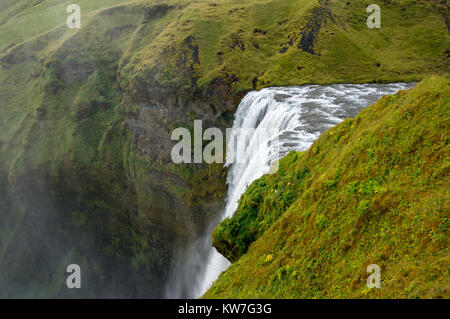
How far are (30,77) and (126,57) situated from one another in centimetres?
2916

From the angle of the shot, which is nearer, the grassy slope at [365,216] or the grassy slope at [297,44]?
the grassy slope at [365,216]

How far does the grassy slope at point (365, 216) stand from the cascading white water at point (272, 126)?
20.3 feet

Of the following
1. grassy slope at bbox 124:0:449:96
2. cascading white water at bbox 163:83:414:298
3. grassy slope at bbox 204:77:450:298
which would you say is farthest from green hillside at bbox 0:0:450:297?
grassy slope at bbox 204:77:450:298

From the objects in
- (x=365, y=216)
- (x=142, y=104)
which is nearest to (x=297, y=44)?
(x=142, y=104)

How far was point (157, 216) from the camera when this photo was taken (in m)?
45.9

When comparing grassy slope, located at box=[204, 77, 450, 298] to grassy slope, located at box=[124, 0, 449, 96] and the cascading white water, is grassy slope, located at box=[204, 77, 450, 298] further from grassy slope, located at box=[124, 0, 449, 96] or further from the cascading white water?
grassy slope, located at box=[124, 0, 449, 96]

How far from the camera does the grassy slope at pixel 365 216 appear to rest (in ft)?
25.5

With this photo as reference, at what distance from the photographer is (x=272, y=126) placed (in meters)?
27.1

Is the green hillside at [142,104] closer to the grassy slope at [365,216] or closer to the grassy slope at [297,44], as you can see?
the grassy slope at [297,44]

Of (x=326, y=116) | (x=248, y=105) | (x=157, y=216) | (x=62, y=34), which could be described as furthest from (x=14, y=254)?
(x=326, y=116)

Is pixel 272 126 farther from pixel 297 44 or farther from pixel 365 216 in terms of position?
pixel 297 44

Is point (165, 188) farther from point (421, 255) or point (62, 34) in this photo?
point (62, 34)

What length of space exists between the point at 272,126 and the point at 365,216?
720 inches

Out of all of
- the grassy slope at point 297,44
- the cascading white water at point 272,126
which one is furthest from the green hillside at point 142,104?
the cascading white water at point 272,126
